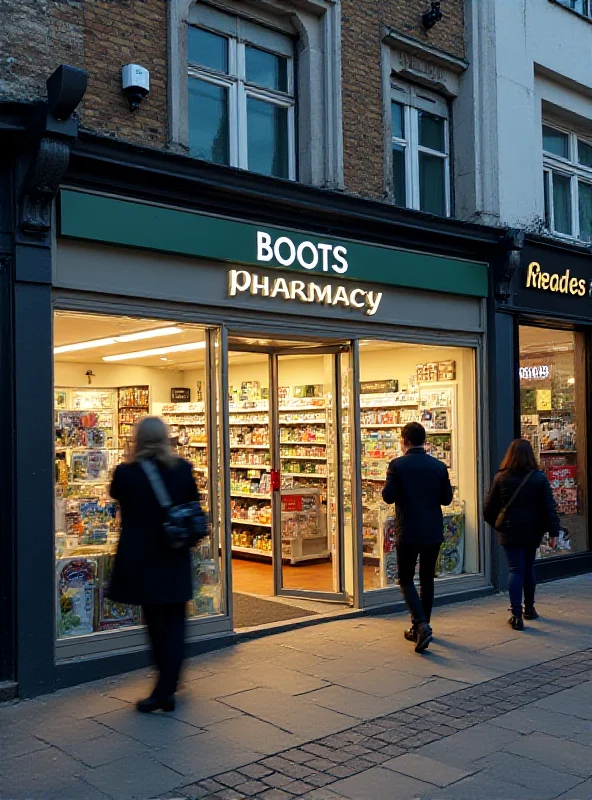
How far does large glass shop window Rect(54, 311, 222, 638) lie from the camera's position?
7109 millimetres

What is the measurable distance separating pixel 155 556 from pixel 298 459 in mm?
4809

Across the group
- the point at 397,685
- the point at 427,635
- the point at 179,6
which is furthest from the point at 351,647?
the point at 179,6

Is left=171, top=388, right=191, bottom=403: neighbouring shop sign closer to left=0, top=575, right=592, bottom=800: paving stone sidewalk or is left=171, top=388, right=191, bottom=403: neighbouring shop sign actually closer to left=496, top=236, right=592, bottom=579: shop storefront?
left=0, top=575, right=592, bottom=800: paving stone sidewalk

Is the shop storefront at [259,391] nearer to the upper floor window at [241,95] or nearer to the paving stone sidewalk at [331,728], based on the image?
the paving stone sidewalk at [331,728]

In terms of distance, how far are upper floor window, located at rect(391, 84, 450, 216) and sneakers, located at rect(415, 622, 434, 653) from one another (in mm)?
5045

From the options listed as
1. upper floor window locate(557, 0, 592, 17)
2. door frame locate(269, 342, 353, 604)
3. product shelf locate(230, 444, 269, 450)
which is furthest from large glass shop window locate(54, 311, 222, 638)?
upper floor window locate(557, 0, 592, 17)

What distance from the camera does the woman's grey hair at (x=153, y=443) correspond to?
225 inches

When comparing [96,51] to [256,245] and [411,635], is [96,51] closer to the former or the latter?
[256,245]

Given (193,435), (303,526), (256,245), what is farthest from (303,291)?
(303,526)

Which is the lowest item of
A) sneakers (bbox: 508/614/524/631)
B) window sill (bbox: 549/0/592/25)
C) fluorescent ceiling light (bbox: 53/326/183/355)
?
sneakers (bbox: 508/614/524/631)

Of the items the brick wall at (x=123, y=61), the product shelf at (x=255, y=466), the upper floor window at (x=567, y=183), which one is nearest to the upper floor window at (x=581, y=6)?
the upper floor window at (x=567, y=183)

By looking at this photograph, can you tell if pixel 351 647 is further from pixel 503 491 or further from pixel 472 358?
pixel 472 358

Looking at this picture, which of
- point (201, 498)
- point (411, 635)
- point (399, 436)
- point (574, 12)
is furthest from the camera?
point (574, 12)

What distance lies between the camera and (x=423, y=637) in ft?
24.2
